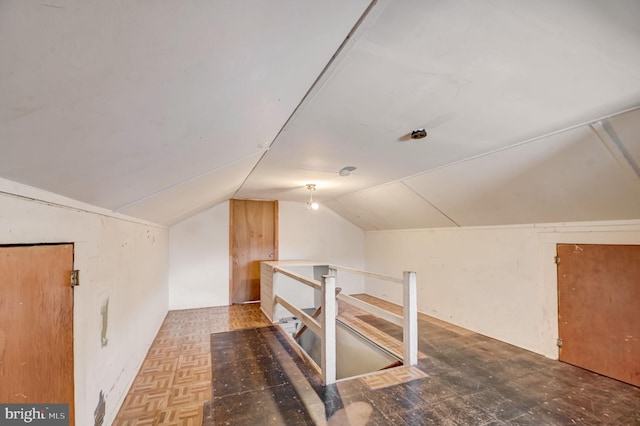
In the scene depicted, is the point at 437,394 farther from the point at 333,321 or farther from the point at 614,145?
the point at 614,145

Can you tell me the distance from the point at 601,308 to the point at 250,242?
5.31 m

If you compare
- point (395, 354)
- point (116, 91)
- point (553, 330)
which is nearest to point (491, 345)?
point (553, 330)

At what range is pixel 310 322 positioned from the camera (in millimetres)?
3072

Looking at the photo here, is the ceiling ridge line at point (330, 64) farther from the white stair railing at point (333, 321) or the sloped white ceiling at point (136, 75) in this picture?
the white stair railing at point (333, 321)

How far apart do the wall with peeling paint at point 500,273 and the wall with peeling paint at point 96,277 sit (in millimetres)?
4186

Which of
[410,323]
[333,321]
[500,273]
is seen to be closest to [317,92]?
[333,321]

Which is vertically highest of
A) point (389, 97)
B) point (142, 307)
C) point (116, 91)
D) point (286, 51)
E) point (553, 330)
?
point (389, 97)

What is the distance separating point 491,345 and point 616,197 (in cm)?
212

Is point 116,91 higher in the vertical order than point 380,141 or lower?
lower

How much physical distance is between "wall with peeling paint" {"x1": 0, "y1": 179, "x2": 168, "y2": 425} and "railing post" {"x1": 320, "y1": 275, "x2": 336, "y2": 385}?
1646mm

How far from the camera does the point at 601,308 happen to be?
2857 millimetres

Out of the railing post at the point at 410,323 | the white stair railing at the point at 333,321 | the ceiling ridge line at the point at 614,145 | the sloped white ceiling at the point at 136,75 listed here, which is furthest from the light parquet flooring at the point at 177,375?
the ceiling ridge line at the point at 614,145

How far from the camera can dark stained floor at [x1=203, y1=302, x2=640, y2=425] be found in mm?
2166

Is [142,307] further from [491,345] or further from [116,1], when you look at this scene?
[491,345]
